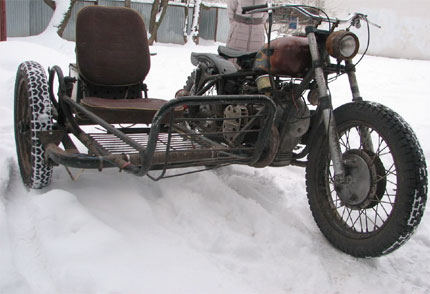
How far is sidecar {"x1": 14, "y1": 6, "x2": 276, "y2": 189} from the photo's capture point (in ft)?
7.32

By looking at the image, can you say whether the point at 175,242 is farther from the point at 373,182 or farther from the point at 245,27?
the point at 245,27

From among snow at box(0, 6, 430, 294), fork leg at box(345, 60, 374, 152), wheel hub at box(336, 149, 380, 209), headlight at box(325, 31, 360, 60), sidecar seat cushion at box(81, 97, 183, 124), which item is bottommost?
snow at box(0, 6, 430, 294)

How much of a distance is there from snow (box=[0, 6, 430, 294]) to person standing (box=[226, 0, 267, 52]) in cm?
202

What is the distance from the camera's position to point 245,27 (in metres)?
4.71

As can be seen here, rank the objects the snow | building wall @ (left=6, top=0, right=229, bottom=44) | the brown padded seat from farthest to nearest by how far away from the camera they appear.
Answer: building wall @ (left=6, top=0, right=229, bottom=44) → the brown padded seat → the snow

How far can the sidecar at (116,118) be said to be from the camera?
2230 mm

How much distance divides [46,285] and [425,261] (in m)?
2.07

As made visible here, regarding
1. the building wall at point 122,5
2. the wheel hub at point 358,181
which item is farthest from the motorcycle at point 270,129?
the building wall at point 122,5

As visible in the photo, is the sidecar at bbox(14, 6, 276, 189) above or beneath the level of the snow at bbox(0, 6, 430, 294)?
above

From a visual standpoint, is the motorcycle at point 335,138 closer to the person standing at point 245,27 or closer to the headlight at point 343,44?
the headlight at point 343,44

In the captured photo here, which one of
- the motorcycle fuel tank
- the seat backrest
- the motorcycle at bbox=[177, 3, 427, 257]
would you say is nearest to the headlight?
the motorcycle at bbox=[177, 3, 427, 257]

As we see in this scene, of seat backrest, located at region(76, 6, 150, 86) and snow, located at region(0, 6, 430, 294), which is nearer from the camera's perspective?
snow, located at region(0, 6, 430, 294)

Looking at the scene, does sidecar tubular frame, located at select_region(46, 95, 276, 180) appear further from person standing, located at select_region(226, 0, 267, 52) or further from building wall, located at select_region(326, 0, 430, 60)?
building wall, located at select_region(326, 0, 430, 60)

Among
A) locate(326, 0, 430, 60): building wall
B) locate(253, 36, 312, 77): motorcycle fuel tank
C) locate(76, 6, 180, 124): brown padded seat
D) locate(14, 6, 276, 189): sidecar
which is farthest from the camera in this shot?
locate(326, 0, 430, 60): building wall
